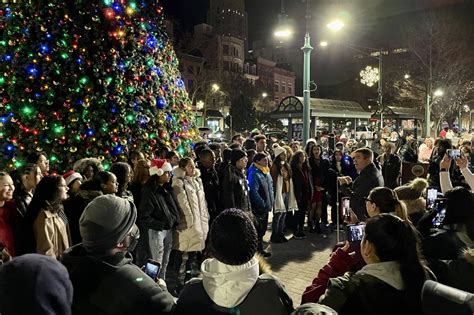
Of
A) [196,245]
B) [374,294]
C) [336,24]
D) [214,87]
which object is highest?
[214,87]

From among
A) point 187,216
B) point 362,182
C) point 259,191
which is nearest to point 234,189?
point 259,191

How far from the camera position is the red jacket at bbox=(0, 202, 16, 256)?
11.4ft

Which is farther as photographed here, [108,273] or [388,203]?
[388,203]

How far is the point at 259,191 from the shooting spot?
7.03m

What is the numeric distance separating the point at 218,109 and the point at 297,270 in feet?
171

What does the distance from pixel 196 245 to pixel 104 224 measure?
138 inches

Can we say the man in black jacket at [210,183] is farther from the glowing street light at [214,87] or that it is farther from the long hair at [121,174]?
the glowing street light at [214,87]

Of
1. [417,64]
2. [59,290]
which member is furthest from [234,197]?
[417,64]

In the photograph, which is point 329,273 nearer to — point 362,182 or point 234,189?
point 362,182

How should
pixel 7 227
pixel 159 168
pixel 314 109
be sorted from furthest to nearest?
pixel 314 109 → pixel 159 168 → pixel 7 227

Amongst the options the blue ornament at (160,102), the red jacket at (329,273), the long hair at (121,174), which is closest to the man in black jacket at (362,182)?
the red jacket at (329,273)

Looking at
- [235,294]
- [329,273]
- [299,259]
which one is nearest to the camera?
[235,294]

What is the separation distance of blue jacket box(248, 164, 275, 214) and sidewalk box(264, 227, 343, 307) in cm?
87

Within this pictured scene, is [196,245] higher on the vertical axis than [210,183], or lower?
lower
